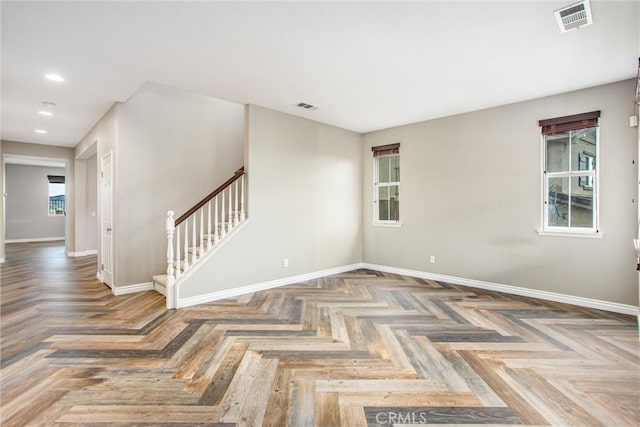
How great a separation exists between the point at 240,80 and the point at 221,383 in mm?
3125

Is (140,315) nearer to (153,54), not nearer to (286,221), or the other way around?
(286,221)

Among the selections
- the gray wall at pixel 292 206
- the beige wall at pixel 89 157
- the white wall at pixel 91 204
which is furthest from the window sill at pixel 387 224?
the white wall at pixel 91 204

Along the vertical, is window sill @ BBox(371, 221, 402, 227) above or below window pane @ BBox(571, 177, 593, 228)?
below

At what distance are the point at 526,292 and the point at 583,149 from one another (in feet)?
6.58

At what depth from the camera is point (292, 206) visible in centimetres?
515

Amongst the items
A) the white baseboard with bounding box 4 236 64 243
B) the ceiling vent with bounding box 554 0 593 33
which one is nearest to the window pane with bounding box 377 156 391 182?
the ceiling vent with bounding box 554 0 593 33

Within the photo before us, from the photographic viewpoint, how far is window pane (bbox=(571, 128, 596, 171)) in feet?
12.8

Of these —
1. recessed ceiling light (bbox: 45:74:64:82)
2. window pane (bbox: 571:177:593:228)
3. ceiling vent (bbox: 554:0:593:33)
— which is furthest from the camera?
window pane (bbox: 571:177:593:228)

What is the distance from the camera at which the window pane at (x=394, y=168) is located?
5.86 m

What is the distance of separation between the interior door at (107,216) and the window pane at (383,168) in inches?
179

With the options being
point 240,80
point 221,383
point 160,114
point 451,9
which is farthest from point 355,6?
point 160,114

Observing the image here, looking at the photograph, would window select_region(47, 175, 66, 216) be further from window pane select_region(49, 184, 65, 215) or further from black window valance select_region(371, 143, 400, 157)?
black window valance select_region(371, 143, 400, 157)

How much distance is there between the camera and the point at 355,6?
91.5 inches

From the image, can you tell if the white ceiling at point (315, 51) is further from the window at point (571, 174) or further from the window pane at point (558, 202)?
the window pane at point (558, 202)
